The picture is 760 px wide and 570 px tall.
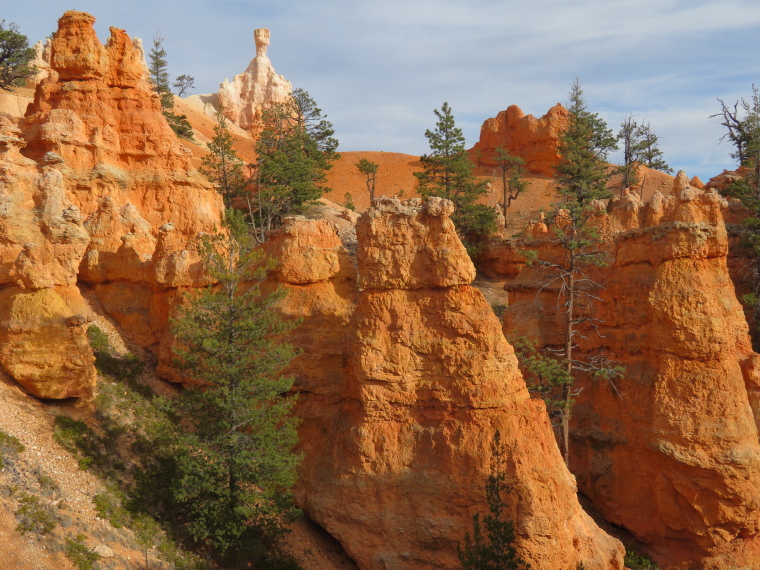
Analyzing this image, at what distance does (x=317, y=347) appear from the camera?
62.5ft

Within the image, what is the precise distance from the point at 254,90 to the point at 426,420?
8863 centimetres

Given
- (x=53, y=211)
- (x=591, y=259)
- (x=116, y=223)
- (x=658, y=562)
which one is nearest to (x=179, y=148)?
(x=116, y=223)

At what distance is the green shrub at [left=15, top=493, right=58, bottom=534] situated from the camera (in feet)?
46.6

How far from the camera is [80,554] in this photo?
1424cm

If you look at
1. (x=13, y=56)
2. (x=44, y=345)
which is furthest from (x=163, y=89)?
(x=44, y=345)

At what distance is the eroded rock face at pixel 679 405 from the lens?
19.2 meters

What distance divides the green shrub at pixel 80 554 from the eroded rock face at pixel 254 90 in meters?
81.7

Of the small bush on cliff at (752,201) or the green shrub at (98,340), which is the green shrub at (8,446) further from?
the small bush on cliff at (752,201)

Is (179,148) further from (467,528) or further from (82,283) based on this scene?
(467,528)

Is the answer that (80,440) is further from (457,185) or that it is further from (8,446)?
(457,185)

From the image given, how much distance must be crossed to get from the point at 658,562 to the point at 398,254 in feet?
44.0

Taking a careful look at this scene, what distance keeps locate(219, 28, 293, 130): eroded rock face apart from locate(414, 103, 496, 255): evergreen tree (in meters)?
53.4

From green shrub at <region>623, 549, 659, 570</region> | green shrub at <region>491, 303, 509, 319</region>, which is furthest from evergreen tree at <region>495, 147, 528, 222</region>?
green shrub at <region>623, 549, 659, 570</region>

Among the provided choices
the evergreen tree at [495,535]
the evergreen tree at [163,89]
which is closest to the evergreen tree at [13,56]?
the evergreen tree at [163,89]
